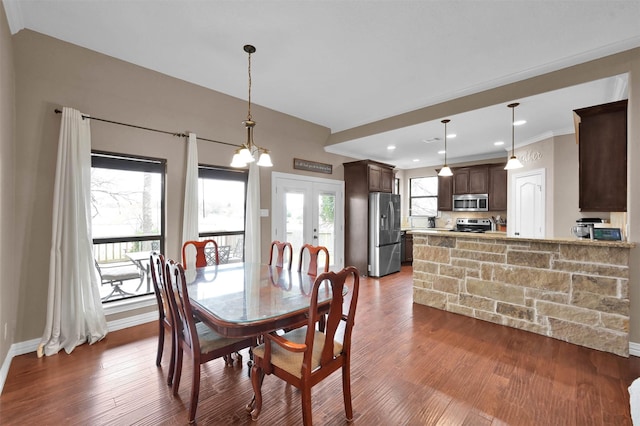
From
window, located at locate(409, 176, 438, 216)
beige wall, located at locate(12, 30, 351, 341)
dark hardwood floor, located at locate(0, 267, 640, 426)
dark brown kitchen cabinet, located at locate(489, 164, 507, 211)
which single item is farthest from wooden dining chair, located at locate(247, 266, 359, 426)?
window, located at locate(409, 176, 438, 216)

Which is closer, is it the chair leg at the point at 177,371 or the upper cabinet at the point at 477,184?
the chair leg at the point at 177,371

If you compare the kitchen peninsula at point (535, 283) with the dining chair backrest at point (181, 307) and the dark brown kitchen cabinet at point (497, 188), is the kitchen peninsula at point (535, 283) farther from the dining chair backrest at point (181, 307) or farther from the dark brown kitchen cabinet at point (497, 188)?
the dining chair backrest at point (181, 307)

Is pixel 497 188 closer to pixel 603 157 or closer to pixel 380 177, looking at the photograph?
pixel 380 177

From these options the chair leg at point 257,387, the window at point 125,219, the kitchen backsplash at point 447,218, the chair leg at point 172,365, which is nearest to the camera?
the chair leg at point 257,387

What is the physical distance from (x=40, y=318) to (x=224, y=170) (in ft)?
8.12

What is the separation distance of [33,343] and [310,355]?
2.88 m

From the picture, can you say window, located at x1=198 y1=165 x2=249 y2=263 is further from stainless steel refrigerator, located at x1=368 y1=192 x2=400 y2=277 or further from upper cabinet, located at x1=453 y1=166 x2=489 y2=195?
upper cabinet, located at x1=453 y1=166 x2=489 y2=195

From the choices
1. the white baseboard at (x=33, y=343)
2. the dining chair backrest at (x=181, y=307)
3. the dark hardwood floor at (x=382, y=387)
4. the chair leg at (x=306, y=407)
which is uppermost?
the dining chair backrest at (x=181, y=307)

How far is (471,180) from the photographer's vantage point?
21.1 feet

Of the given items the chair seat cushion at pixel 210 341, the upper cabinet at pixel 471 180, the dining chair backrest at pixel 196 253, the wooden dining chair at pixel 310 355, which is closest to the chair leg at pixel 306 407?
the wooden dining chair at pixel 310 355

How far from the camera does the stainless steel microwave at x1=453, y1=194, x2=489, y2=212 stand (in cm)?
623

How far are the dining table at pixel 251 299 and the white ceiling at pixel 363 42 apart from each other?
7.36 ft

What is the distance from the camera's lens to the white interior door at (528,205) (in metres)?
4.78

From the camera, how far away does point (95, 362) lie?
8.14 ft
